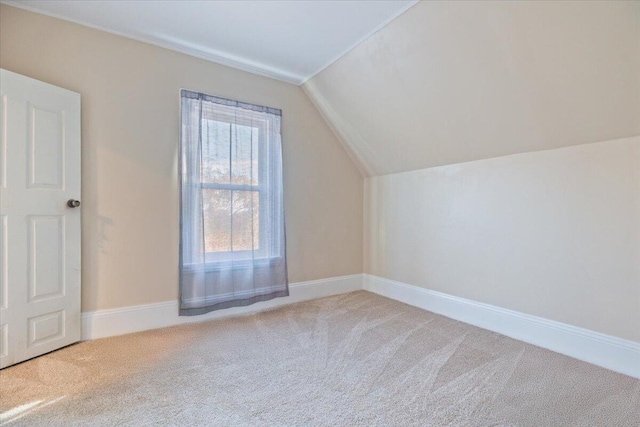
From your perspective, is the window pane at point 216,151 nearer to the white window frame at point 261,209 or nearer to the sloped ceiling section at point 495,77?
the white window frame at point 261,209

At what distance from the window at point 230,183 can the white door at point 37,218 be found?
738mm

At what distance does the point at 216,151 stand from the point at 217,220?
59 centimetres

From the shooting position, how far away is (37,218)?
2.03m

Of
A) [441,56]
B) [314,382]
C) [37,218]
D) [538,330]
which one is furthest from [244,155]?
[538,330]

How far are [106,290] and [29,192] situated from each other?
0.85 m

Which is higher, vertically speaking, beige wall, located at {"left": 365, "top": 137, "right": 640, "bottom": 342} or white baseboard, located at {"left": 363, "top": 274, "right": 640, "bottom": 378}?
beige wall, located at {"left": 365, "top": 137, "right": 640, "bottom": 342}

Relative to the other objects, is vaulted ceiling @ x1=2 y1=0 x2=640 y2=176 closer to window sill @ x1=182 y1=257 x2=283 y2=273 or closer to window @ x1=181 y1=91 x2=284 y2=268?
window @ x1=181 y1=91 x2=284 y2=268

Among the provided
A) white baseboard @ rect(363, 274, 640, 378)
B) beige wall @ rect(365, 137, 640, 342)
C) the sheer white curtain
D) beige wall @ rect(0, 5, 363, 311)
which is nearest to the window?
the sheer white curtain

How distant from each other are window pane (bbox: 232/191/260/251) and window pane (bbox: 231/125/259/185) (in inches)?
5.1

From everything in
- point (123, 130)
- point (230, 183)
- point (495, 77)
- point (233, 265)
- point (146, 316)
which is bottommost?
point (146, 316)

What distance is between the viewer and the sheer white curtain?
265cm

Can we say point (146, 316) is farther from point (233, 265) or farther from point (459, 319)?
point (459, 319)

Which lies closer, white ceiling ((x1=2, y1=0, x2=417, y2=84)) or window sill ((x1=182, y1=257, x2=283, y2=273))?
white ceiling ((x1=2, y1=0, x2=417, y2=84))

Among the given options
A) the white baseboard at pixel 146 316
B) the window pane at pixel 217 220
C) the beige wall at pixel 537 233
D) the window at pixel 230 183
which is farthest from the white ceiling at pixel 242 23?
the white baseboard at pixel 146 316
